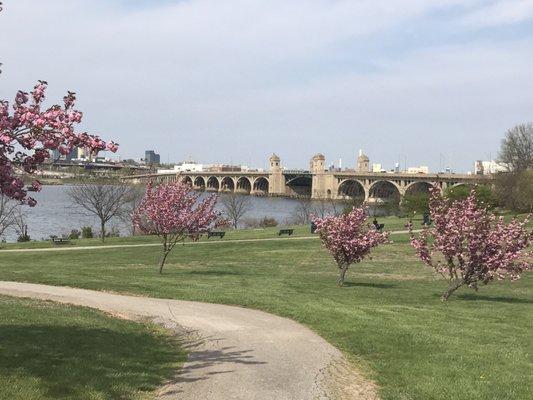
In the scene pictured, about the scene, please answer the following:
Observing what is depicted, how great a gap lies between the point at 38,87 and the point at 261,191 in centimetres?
15564

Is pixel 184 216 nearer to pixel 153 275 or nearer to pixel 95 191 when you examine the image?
pixel 153 275

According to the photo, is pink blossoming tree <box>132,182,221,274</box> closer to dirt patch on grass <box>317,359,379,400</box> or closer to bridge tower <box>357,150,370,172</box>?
dirt patch on grass <box>317,359,379,400</box>

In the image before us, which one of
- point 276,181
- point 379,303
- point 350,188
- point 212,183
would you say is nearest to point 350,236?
point 379,303

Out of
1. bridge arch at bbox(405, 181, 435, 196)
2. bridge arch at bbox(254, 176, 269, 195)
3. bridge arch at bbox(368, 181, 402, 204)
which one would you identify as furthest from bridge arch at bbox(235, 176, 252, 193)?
bridge arch at bbox(405, 181, 435, 196)

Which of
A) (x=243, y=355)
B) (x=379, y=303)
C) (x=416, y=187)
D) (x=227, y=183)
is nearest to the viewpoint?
(x=243, y=355)

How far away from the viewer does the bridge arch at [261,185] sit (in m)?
160

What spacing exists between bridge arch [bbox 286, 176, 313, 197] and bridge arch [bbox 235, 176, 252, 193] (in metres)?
12.3

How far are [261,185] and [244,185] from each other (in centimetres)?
551

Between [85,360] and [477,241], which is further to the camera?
[477,241]

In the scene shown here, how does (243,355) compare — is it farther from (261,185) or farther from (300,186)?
(261,185)

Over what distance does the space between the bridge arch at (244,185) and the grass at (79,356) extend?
152 meters

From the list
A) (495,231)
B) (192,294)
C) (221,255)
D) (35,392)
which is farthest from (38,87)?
(221,255)

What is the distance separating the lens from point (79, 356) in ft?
29.5

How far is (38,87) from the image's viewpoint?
23.4ft
